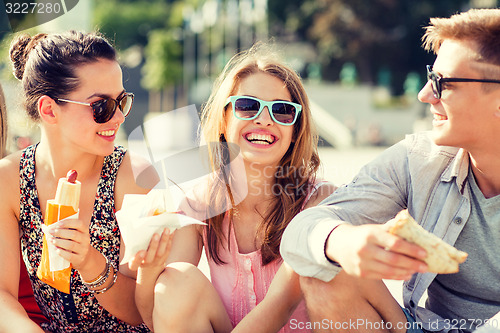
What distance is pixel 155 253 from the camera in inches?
109

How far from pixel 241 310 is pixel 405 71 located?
136 ft

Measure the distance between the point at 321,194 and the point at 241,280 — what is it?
70cm

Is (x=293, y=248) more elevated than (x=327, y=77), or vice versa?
(x=293, y=248)

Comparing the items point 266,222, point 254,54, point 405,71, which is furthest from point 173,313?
point 405,71

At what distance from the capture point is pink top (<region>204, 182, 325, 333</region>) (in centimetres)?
323

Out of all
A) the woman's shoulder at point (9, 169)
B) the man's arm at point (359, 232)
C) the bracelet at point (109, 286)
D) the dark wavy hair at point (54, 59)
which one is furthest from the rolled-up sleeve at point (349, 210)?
the woman's shoulder at point (9, 169)

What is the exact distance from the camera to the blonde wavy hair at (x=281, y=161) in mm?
3365

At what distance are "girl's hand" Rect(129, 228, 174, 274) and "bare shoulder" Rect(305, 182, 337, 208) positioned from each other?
97cm

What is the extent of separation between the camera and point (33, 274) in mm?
3164

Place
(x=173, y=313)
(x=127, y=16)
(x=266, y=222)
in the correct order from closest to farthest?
(x=173, y=313) < (x=266, y=222) < (x=127, y=16)

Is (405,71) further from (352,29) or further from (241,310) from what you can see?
(241,310)

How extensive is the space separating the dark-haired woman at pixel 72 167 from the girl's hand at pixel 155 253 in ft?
0.98

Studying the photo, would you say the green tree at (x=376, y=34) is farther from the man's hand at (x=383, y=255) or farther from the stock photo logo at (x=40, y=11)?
the man's hand at (x=383, y=255)

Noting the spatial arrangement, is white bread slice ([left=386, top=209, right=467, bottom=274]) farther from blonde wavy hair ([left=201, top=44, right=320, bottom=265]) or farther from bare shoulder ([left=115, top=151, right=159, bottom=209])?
bare shoulder ([left=115, top=151, right=159, bottom=209])
